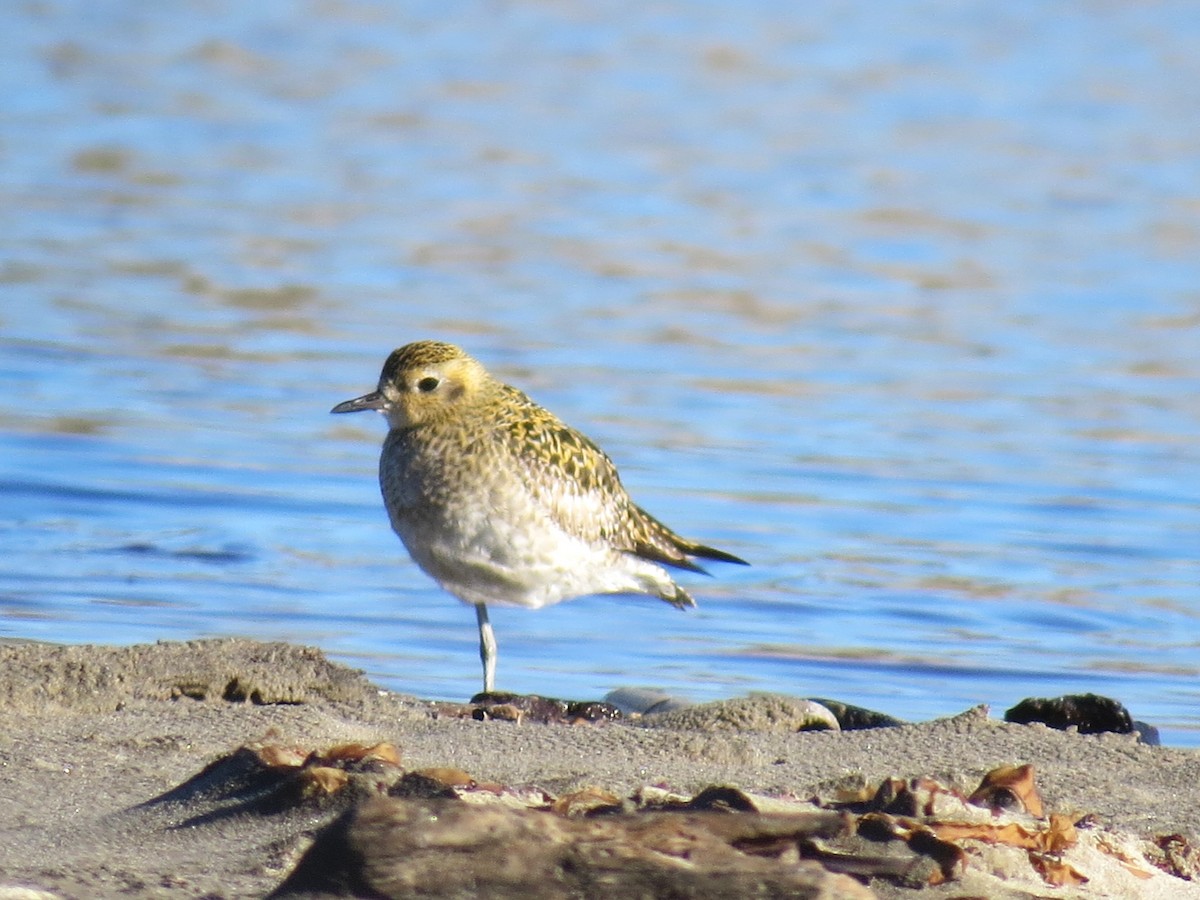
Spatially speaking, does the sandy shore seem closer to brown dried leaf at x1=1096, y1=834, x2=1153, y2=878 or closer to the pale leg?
brown dried leaf at x1=1096, y1=834, x2=1153, y2=878

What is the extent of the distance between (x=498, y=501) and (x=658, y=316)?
5.58m

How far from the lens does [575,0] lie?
21984 mm

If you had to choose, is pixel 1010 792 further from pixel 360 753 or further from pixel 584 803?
pixel 360 753

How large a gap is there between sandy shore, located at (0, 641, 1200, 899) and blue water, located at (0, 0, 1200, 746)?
1.23 m

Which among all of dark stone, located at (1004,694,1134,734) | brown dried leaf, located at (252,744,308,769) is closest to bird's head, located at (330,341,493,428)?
dark stone, located at (1004,694,1134,734)

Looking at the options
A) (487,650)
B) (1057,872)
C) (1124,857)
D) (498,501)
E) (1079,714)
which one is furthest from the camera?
(498,501)

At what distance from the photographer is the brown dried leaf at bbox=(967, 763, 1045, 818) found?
159 inches

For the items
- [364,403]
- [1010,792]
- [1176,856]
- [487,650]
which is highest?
[364,403]

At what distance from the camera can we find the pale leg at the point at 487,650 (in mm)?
6184

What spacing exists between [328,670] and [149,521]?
10.3 feet

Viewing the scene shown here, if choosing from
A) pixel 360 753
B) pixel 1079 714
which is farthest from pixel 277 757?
pixel 1079 714

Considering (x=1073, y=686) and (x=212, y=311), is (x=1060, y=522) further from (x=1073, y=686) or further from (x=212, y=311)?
(x=212, y=311)

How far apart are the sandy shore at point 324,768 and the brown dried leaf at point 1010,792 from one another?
4.2 inches

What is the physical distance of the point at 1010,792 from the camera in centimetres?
407
